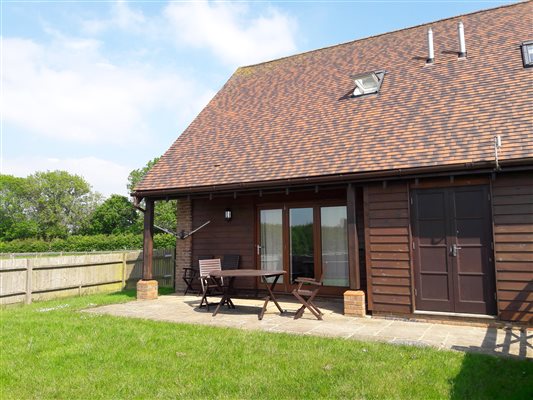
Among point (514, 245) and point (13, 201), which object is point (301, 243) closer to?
point (514, 245)

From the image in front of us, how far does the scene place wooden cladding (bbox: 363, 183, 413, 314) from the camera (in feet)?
22.7

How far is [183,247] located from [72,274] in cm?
293

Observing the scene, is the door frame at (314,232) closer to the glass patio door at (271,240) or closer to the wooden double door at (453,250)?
the glass patio door at (271,240)

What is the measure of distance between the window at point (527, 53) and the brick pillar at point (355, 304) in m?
5.79

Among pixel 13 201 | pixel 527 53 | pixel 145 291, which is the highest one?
pixel 13 201

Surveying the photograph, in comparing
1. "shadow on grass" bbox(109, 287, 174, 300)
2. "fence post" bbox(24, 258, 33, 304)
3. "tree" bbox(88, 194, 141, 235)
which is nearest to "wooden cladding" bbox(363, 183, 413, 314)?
"shadow on grass" bbox(109, 287, 174, 300)

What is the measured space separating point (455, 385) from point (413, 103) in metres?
6.29

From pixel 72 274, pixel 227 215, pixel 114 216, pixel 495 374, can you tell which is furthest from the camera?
pixel 114 216

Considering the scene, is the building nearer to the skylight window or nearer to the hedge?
the skylight window

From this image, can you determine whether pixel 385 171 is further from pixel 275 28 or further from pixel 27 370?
pixel 27 370

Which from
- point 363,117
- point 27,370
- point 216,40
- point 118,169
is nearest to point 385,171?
point 363,117

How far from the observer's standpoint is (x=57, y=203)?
213ft

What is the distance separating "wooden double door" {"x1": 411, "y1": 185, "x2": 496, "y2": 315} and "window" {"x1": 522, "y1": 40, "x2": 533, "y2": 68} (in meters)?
3.44

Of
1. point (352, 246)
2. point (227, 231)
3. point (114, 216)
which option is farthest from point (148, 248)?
point (114, 216)
